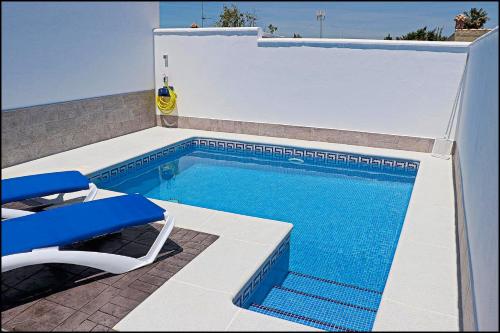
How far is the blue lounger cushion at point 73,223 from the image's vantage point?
10.2 ft

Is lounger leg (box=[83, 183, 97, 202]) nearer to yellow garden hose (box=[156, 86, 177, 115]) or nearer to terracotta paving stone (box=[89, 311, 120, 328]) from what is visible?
terracotta paving stone (box=[89, 311, 120, 328])

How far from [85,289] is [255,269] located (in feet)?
4.59

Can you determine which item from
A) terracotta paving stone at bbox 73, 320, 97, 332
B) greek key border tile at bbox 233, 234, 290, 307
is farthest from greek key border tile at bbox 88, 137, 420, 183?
terracotta paving stone at bbox 73, 320, 97, 332

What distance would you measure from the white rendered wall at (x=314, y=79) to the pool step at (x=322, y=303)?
15.9 ft

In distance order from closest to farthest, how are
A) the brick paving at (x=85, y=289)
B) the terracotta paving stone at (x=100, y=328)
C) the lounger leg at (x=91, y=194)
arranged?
the terracotta paving stone at (x=100, y=328) < the brick paving at (x=85, y=289) < the lounger leg at (x=91, y=194)

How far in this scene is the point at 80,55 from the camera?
320 inches

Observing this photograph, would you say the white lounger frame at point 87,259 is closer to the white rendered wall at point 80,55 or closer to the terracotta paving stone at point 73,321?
the terracotta paving stone at point 73,321

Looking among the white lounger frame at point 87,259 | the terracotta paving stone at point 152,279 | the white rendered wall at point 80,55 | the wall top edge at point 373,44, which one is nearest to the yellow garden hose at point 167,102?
the white rendered wall at point 80,55

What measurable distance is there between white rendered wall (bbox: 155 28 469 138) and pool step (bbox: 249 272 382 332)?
15.9ft

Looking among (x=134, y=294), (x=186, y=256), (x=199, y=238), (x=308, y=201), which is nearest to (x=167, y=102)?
(x=308, y=201)

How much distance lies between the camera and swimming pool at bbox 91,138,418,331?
3703mm

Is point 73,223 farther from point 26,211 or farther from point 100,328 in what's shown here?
point 26,211

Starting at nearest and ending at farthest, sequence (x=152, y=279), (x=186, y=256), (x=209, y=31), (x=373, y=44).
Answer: (x=152, y=279), (x=186, y=256), (x=373, y=44), (x=209, y=31)

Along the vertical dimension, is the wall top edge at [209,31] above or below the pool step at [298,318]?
above
